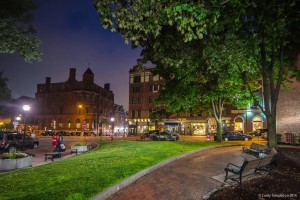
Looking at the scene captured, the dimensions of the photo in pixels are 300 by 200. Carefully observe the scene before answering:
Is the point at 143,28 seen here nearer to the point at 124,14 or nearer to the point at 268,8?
the point at 124,14

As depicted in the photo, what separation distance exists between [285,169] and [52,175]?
9.27 m

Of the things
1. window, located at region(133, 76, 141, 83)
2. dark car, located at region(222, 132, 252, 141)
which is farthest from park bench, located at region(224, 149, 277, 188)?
window, located at region(133, 76, 141, 83)

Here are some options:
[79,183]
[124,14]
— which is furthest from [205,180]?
[124,14]

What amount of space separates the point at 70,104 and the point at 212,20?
72757mm

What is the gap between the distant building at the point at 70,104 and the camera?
74188mm

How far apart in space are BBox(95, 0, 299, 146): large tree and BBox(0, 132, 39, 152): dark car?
19.1 metres

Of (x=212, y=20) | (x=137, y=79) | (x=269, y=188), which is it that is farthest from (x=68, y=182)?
(x=137, y=79)

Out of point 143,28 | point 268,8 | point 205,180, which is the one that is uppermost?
point 268,8

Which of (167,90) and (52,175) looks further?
(167,90)

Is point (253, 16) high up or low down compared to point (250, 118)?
up

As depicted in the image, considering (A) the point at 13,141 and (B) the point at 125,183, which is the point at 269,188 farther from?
(A) the point at 13,141

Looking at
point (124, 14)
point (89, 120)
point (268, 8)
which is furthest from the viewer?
point (89, 120)

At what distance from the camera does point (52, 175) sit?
9086mm

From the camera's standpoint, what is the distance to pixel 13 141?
78.8ft
